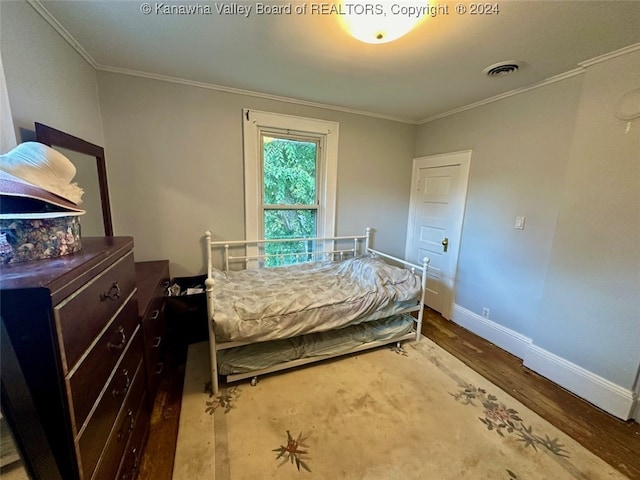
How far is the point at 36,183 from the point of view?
2.86 ft

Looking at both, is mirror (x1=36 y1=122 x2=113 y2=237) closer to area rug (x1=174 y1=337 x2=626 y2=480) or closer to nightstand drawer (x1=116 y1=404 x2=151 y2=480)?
nightstand drawer (x1=116 y1=404 x2=151 y2=480)

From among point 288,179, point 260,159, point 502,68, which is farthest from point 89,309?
point 502,68

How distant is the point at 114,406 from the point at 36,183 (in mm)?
863

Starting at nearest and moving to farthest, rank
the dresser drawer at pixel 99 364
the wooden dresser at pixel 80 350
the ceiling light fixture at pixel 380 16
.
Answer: the wooden dresser at pixel 80 350 < the dresser drawer at pixel 99 364 < the ceiling light fixture at pixel 380 16

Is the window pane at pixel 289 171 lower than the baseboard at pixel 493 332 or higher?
higher

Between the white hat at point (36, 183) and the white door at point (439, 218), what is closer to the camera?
the white hat at point (36, 183)

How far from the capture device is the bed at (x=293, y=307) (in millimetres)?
1845

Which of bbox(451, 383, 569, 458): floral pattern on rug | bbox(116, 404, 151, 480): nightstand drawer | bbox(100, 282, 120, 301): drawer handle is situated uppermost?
bbox(100, 282, 120, 301): drawer handle

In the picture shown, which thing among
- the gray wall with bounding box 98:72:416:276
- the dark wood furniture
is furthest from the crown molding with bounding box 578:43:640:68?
the dark wood furniture

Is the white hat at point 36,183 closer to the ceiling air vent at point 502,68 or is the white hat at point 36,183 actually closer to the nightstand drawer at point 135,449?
the nightstand drawer at point 135,449

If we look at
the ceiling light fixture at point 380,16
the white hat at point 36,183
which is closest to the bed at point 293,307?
the white hat at point 36,183

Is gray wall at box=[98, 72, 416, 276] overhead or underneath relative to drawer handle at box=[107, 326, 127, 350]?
overhead

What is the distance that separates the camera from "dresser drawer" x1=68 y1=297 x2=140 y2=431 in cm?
77

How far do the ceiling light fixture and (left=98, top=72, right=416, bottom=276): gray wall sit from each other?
1.51m
